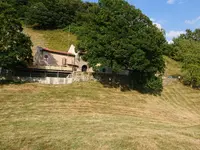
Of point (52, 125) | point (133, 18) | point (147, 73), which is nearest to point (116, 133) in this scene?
point (52, 125)

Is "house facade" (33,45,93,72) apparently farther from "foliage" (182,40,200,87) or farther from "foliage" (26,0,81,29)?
"foliage" (26,0,81,29)

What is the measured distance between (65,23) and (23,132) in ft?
256

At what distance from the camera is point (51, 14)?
88125 millimetres

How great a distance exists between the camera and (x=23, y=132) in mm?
18938

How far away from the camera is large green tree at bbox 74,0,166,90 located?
38719 millimetres

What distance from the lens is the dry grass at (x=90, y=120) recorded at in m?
18.1

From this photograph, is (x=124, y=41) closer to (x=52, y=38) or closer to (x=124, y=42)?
(x=124, y=42)

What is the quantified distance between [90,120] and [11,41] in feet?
59.7

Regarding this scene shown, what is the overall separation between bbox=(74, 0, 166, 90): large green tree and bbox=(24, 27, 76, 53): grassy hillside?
34.5 metres

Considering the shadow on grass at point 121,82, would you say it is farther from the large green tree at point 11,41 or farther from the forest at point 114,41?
the large green tree at point 11,41

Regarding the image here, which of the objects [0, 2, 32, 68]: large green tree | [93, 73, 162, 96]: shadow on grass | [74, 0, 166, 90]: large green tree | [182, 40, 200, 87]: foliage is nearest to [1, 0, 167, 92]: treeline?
[74, 0, 166, 90]: large green tree

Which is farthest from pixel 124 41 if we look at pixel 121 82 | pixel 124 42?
pixel 121 82

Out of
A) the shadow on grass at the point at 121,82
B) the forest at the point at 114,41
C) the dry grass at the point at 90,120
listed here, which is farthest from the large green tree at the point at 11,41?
the shadow on grass at the point at 121,82

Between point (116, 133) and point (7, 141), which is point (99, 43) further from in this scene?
point (7, 141)
